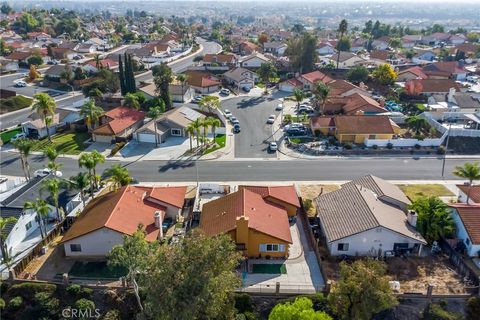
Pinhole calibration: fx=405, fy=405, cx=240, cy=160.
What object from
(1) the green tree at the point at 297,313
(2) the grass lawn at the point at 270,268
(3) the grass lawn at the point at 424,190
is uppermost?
(1) the green tree at the point at 297,313

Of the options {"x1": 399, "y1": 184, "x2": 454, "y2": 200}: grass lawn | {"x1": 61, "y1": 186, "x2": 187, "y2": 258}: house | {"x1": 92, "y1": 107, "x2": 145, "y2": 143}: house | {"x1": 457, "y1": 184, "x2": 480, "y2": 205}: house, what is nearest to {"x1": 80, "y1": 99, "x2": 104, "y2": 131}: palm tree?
{"x1": 92, "y1": 107, "x2": 145, "y2": 143}: house

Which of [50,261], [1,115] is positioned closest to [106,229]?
[50,261]

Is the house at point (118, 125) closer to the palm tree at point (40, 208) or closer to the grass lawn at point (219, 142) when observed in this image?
the grass lawn at point (219, 142)

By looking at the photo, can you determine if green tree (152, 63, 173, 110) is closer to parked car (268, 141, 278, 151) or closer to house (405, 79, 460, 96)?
parked car (268, 141, 278, 151)

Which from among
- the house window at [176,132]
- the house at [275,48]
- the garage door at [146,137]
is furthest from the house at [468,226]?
the house at [275,48]

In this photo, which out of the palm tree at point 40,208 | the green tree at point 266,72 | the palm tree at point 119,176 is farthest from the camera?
the green tree at point 266,72

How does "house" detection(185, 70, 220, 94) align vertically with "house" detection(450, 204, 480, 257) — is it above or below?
above

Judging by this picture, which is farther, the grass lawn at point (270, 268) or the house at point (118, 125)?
the house at point (118, 125)
